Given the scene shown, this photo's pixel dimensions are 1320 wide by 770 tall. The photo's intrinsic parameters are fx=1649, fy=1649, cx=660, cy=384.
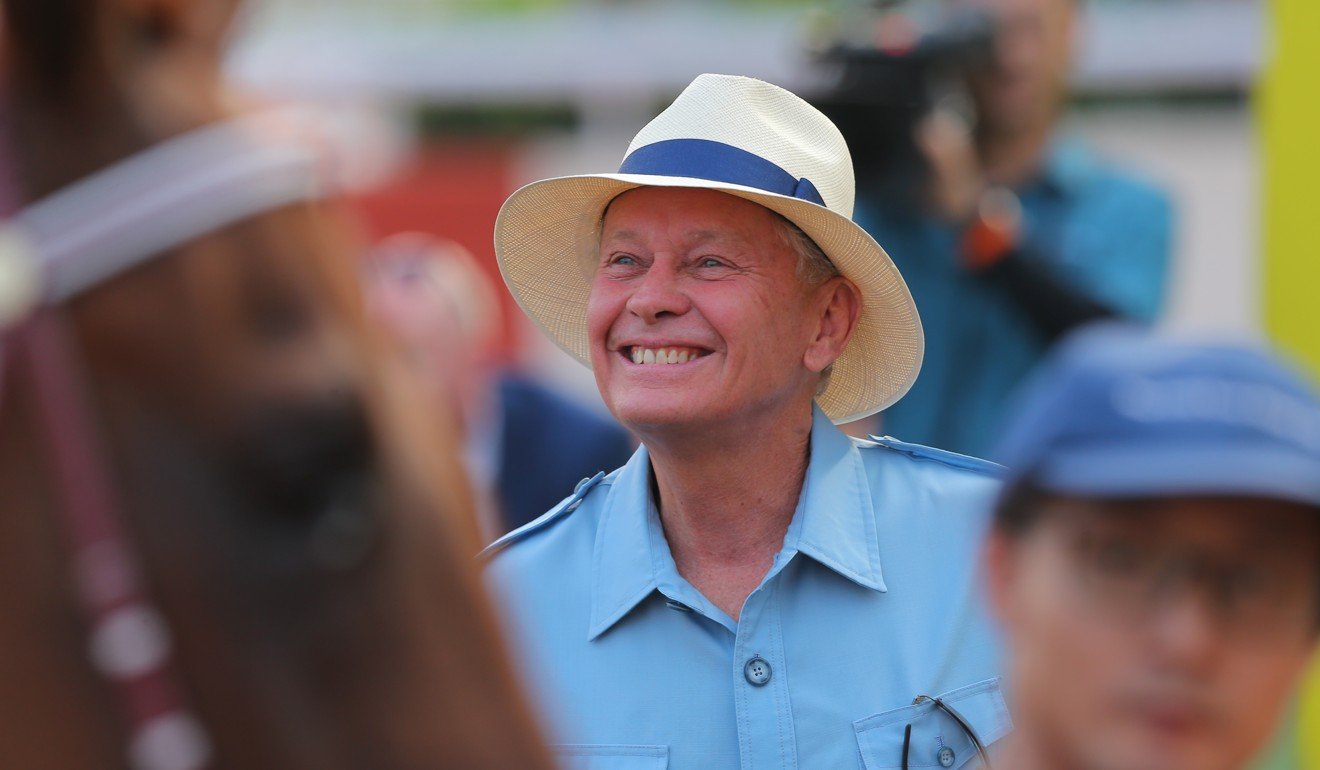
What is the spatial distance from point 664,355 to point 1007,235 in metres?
1.63

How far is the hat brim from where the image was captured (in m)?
2.67

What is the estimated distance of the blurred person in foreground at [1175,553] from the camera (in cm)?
149

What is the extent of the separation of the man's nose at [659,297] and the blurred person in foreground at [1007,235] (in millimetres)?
1487

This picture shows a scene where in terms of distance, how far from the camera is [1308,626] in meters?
1.56

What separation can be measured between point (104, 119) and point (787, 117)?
161 cm

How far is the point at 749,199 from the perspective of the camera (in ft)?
8.77

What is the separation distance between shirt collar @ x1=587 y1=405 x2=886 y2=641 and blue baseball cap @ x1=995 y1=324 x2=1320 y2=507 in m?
0.99

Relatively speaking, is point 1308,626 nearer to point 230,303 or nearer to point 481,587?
point 481,587

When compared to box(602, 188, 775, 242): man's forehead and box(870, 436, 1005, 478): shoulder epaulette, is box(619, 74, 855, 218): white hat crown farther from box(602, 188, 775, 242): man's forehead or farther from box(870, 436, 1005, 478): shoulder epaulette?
box(870, 436, 1005, 478): shoulder epaulette

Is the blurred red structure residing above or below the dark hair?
above

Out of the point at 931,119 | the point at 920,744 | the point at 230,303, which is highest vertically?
the point at 931,119

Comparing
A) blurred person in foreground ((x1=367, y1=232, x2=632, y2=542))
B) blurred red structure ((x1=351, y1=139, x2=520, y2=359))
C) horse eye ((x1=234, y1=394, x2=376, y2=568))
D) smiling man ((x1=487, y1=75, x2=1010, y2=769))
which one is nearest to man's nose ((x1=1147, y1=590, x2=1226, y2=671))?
horse eye ((x1=234, y1=394, x2=376, y2=568))

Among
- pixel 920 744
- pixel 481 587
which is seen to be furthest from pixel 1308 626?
pixel 920 744

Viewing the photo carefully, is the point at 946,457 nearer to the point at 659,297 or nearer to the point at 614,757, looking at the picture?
the point at 659,297
